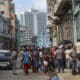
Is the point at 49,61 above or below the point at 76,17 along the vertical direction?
below

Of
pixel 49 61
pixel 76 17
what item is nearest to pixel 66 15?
pixel 76 17

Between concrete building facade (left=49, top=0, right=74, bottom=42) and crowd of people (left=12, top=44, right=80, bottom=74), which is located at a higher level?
concrete building facade (left=49, top=0, right=74, bottom=42)

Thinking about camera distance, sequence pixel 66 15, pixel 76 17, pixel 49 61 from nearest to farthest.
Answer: pixel 49 61, pixel 76 17, pixel 66 15

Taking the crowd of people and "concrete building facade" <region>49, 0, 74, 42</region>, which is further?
"concrete building facade" <region>49, 0, 74, 42</region>

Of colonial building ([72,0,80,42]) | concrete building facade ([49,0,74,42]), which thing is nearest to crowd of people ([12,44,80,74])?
colonial building ([72,0,80,42])

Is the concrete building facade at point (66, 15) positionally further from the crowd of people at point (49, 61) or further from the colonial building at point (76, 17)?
the crowd of people at point (49, 61)

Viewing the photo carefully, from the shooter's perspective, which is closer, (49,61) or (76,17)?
(49,61)

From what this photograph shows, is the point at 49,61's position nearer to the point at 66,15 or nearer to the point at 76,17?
the point at 76,17

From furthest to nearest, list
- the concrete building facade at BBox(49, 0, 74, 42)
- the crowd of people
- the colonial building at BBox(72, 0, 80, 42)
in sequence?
the concrete building facade at BBox(49, 0, 74, 42)
the colonial building at BBox(72, 0, 80, 42)
the crowd of people

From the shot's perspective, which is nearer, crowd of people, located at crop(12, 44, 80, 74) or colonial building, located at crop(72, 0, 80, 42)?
crowd of people, located at crop(12, 44, 80, 74)

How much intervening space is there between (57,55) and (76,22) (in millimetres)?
7867

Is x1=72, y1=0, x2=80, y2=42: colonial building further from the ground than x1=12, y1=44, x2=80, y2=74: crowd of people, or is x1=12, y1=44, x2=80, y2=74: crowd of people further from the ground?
x1=72, y1=0, x2=80, y2=42: colonial building

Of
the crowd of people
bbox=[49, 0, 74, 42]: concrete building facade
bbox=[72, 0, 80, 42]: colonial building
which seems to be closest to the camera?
the crowd of people

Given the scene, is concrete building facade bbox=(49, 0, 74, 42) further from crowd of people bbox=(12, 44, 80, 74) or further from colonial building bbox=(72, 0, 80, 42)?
crowd of people bbox=(12, 44, 80, 74)
